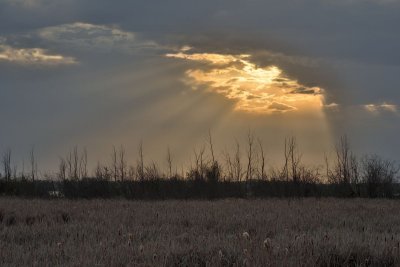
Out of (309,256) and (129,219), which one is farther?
(129,219)

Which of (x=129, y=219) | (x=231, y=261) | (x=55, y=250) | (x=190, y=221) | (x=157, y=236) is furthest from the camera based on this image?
(x=129, y=219)

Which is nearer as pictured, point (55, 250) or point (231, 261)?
point (231, 261)

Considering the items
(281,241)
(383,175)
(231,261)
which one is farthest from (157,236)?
(383,175)

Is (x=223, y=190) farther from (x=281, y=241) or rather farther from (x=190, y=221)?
(x=281, y=241)

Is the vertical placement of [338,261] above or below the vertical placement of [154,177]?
below

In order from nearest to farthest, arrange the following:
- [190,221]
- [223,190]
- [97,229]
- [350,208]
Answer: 1. [97,229]
2. [190,221]
3. [350,208]
4. [223,190]

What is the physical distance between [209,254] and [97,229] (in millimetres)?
4284

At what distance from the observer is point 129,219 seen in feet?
43.5

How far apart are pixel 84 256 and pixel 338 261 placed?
3356 mm

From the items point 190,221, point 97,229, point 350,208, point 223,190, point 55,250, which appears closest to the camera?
point 55,250

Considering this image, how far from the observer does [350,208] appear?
59.5 ft

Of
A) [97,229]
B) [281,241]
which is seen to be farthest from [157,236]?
[281,241]

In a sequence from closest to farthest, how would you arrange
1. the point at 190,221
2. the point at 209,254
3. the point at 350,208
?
the point at 209,254
the point at 190,221
the point at 350,208

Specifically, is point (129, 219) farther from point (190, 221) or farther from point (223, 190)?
point (223, 190)
